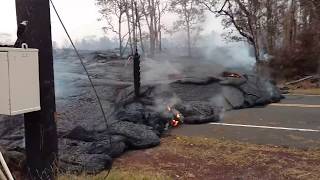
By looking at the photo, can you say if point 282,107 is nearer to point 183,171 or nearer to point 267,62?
point 183,171

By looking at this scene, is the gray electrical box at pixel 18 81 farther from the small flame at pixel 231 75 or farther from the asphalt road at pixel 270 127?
the small flame at pixel 231 75

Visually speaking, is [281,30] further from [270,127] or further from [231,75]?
[270,127]

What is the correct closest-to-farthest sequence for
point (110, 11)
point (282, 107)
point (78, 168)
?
point (78, 168)
point (282, 107)
point (110, 11)

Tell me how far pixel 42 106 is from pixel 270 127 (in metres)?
5.44

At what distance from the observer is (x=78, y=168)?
16.9 feet

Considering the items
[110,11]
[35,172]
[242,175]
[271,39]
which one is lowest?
[242,175]

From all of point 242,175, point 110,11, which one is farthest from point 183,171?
point 110,11

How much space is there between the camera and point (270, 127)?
26.6 feet

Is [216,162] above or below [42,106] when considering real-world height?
below

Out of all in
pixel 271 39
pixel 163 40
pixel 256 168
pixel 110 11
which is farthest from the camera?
pixel 163 40

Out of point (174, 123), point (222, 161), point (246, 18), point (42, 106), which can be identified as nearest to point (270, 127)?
point (174, 123)

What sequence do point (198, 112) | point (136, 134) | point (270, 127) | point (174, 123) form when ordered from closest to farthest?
point (136, 134), point (270, 127), point (174, 123), point (198, 112)

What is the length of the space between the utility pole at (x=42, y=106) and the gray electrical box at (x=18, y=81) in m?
0.20

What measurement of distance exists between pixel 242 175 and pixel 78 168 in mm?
2122
